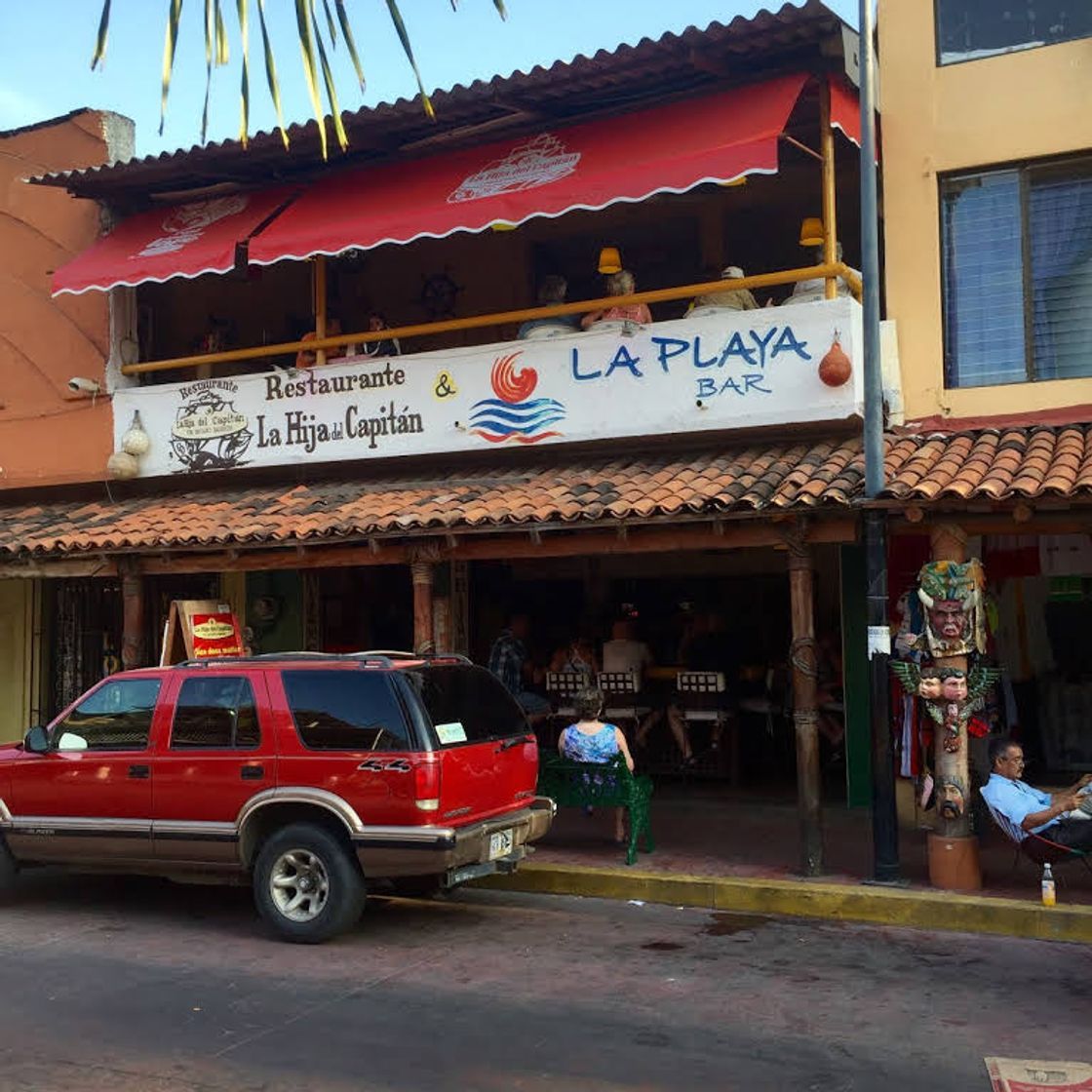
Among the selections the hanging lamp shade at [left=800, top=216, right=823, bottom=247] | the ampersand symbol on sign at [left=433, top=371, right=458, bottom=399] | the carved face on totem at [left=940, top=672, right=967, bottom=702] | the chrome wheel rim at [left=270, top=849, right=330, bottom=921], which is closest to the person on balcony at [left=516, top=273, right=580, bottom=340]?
the ampersand symbol on sign at [left=433, top=371, right=458, bottom=399]

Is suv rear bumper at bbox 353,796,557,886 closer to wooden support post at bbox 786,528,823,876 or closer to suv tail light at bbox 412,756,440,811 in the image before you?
suv tail light at bbox 412,756,440,811

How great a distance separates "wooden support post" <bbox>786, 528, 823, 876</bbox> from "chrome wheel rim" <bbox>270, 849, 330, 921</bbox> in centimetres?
360

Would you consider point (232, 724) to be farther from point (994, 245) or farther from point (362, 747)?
point (994, 245)

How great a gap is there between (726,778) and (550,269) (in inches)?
238

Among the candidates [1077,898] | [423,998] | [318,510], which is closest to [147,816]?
[423,998]

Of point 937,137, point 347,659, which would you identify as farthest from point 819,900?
point 937,137

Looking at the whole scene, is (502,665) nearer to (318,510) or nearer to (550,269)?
(318,510)

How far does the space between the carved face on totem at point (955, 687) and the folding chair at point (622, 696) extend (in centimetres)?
479

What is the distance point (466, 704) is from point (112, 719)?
2.53 metres

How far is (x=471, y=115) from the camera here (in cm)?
1173

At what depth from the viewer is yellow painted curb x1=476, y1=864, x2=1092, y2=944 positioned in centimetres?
778

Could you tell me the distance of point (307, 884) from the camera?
25.3ft

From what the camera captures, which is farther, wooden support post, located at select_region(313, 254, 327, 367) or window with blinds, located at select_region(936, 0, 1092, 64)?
wooden support post, located at select_region(313, 254, 327, 367)

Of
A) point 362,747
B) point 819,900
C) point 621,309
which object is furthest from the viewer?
point 621,309
